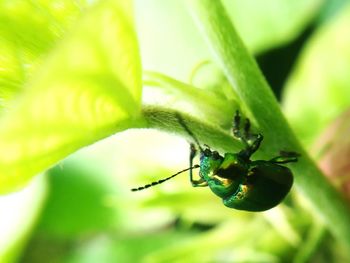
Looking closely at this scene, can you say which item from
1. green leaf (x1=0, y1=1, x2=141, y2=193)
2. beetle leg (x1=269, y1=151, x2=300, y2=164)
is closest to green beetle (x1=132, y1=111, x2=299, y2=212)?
beetle leg (x1=269, y1=151, x2=300, y2=164)

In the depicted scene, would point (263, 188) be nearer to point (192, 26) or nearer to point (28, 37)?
point (28, 37)

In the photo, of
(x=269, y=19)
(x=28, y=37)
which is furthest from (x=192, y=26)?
(x=28, y=37)

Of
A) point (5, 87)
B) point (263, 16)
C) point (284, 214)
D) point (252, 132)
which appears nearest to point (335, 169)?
point (284, 214)

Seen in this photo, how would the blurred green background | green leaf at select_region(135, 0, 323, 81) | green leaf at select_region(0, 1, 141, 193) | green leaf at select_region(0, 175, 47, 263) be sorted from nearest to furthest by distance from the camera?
green leaf at select_region(0, 1, 141, 193), the blurred green background, green leaf at select_region(0, 175, 47, 263), green leaf at select_region(135, 0, 323, 81)

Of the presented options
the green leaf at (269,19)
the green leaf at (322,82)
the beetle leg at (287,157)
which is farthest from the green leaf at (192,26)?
the beetle leg at (287,157)

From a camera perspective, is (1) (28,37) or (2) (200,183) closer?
(1) (28,37)

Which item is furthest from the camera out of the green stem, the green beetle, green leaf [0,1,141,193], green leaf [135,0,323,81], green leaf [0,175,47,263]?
green leaf [135,0,323,81]

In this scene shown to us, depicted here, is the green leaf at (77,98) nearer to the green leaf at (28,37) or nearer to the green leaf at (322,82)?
the green leaf at (28,37)

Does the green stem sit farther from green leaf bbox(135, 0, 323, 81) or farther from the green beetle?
green leaf bbox(135, 0, 323, 81)
